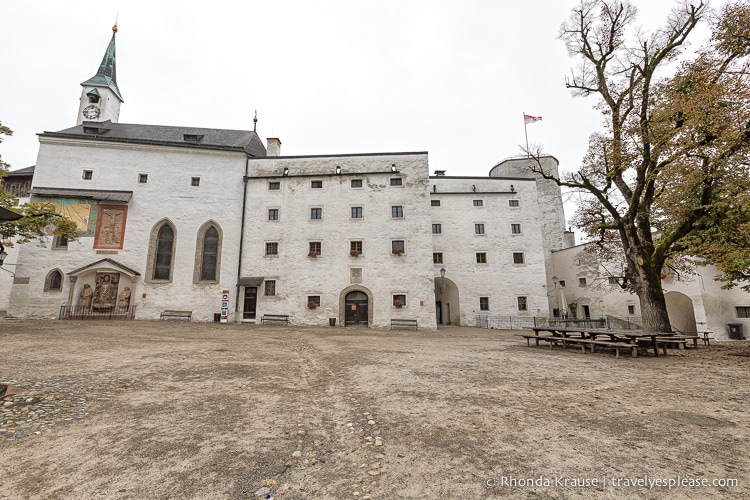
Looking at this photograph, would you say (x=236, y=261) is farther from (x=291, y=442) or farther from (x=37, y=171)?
(x=291, y=442)

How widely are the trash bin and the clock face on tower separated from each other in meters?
56.2

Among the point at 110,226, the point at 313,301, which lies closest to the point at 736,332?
the point at 313,301

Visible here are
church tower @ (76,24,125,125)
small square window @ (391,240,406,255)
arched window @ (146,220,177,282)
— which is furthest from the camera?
church tower @ (76,24,125,125)

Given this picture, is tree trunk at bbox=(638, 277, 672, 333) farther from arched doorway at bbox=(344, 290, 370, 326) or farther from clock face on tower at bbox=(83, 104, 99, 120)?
clock face on tower at bbox=(83, 104, 99, 120)

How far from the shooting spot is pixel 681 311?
961 inches

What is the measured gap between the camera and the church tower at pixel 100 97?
3459 centimetres

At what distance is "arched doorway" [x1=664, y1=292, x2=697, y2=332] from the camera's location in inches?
928

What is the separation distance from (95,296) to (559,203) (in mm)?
41390

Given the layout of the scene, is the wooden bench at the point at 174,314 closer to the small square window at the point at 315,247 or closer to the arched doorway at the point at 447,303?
the small square window at the point at 315,247

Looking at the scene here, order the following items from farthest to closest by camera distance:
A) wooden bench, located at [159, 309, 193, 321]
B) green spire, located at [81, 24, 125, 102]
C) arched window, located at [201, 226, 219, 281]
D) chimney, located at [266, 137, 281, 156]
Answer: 1. green spire, located at [81, 24, 125, 102]
2. chimney, located at [266, 137, 281, 156]
3. arched window, located at [201, 226, 219, 281]
4. wooden bench, located at [159, 309, 193, 321]

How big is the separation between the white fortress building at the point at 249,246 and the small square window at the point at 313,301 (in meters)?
0.08

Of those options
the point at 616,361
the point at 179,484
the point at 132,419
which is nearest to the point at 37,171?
the point at 132,419

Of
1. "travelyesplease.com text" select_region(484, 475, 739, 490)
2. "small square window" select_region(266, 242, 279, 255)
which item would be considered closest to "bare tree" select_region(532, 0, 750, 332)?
"travelyesplease.com text" select_region(484, 475, 739, 490)

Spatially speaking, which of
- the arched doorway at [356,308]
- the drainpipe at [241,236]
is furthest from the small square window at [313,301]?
the drainpipe at [241,236]
